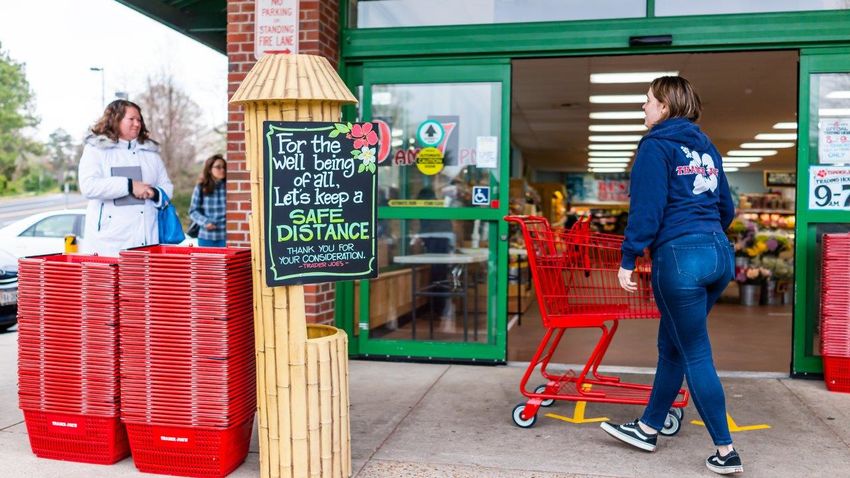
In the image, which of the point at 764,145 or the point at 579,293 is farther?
the point at 764,145

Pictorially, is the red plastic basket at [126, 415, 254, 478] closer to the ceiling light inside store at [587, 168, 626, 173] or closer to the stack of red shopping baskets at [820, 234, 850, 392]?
the stack of red shopping baskets at [820, 234, 850, 392]

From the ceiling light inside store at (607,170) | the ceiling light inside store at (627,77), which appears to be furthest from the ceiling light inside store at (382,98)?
the ceiling light inside store at (607,170)

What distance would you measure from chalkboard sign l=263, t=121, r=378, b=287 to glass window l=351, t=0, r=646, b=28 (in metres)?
2.51

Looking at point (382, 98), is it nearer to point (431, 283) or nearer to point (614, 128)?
point (431, 283)

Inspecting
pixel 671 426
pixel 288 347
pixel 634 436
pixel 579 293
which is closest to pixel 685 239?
pixel 579 293

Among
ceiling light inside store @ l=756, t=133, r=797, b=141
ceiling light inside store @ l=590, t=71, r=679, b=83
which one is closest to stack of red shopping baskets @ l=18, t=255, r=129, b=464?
ceiling light inside store @ l=590, t=71, r=679, b=83

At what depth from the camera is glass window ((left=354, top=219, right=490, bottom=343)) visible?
5355 millimetres

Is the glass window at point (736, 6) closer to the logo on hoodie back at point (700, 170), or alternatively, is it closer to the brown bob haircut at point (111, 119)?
the logo on hoodie back at point (700, 170)

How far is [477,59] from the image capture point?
17.4 ft

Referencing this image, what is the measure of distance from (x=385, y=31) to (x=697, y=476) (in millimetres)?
3662

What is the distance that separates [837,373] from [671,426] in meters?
1.58

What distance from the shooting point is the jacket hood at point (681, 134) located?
128 inches

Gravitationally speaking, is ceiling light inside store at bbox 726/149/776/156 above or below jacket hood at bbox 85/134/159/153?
above

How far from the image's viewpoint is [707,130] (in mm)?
14375
